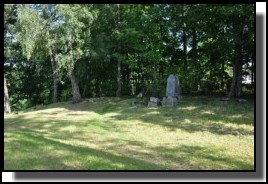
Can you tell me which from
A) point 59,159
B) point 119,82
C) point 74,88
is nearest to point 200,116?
point 59,159

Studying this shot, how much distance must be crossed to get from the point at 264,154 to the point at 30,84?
59.5 ft

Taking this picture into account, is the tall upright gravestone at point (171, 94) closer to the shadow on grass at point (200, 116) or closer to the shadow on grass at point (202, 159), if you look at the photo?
the shadow on grass at point (200, 116)

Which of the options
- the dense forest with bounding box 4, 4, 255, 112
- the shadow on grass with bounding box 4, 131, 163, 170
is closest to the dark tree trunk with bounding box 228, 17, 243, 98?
the dense forest with bounding box 4, 4, 255, 112

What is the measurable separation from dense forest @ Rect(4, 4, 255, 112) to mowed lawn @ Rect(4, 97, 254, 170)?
459cm

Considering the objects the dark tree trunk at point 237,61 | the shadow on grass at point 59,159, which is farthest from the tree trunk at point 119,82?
the shadow on grass at point 59,159

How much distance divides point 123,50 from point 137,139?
15302 millimetres

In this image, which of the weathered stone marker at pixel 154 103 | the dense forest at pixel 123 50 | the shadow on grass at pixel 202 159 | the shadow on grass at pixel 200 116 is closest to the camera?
the shadow on grass at pixel 202 159

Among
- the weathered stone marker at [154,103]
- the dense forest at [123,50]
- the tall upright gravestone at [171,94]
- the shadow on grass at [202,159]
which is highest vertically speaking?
the dense forest at [123,50]

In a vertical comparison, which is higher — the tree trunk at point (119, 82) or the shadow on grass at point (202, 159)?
the tree trunk at point (119, 82)

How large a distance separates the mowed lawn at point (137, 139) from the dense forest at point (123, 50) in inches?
181

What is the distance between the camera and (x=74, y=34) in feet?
71.6

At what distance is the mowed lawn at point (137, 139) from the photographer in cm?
813

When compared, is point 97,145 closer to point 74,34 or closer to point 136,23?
point 74,34

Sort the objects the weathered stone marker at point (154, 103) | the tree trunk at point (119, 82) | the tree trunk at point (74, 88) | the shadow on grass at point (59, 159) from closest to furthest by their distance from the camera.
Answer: the shadow on grass at point (59, 159) → the weathered stone marker at point (154, 103) → the tree trunk at point (74, 88) → the tree trunk at point (119, 82)
